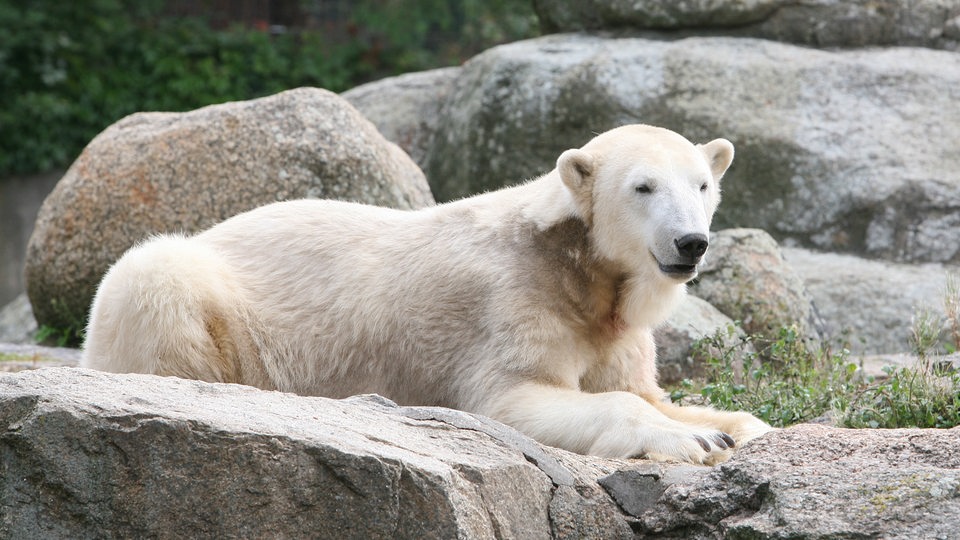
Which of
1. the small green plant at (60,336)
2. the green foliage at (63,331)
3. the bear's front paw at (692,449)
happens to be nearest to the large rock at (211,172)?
the green foliage at (63,331)

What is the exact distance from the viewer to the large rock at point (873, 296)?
785cm

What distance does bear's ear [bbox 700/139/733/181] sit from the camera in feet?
15.9

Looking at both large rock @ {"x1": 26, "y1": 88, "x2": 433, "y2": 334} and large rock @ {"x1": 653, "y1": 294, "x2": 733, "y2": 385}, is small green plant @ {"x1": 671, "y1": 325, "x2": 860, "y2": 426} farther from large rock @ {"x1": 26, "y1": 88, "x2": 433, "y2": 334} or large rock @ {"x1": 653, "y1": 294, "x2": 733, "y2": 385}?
large rock @ {"x1": 26, "y1": 88, "x2": 433, "y2": 334}

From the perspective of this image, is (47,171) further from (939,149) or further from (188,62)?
(939,149)

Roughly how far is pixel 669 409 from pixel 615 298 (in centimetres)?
47

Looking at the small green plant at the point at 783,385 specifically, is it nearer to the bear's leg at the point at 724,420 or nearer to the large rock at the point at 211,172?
the bear's leg at the point at 724,420

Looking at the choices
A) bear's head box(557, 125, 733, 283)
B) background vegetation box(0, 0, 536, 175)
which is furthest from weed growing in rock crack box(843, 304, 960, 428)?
background vegetation box(0, 0, 536, 175)

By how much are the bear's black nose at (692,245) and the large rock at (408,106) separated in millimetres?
5948

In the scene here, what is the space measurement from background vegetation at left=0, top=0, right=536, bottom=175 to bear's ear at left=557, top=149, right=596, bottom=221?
32.7 feet

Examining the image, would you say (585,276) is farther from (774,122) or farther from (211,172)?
(774,122)

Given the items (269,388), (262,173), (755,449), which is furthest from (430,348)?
(262,173)

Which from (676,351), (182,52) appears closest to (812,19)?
(676,351)

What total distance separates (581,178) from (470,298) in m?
0.61

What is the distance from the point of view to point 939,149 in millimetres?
8781
